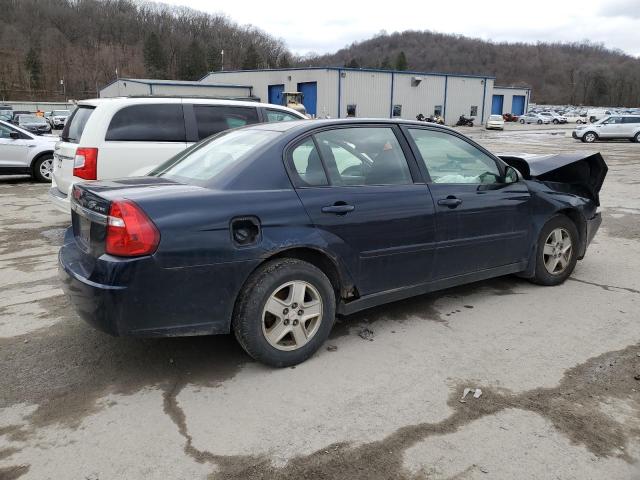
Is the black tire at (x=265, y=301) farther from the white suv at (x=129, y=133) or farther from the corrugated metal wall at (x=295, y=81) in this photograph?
the corrugated metal wall at (x=295, y=81)

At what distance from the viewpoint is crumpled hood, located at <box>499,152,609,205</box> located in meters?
5.28

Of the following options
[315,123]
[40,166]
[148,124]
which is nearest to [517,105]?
[40,166]

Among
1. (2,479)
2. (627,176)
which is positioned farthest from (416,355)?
(627,176)

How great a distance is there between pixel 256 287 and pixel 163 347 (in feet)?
Answer: 3.38

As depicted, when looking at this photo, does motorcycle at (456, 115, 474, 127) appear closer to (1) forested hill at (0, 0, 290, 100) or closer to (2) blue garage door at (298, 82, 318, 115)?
(2) blue garage door at (298, 82, 318, 115)

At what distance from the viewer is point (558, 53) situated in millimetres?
157875

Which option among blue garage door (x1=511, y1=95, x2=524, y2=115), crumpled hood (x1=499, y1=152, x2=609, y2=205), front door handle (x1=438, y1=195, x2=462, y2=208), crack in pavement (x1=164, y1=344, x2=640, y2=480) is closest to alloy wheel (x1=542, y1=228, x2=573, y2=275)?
crumpled hood (x1=499, y1=152, x2=609, y2=205)

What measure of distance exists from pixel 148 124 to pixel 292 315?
4.17 meters

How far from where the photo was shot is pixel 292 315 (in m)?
3.42

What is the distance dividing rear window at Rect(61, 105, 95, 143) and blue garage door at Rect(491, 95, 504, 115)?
65.9 meters

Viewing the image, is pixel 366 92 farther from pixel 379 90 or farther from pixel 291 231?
pixel 291 231

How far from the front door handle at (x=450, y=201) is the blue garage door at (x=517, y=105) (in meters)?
71.4

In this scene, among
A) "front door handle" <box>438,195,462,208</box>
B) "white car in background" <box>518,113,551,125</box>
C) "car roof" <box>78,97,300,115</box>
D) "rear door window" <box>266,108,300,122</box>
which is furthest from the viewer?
"white car in background" <box>518,113,551,125</box>

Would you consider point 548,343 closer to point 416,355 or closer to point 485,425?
point 416,355
